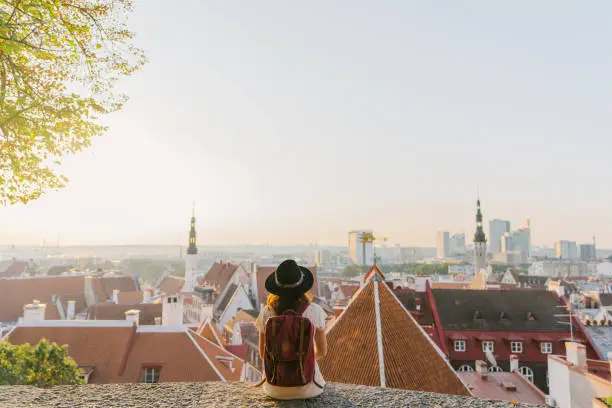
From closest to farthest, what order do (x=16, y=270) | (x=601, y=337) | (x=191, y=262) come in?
(x=601, y=337) < (x=191, y=262) < (x=16, y=270)

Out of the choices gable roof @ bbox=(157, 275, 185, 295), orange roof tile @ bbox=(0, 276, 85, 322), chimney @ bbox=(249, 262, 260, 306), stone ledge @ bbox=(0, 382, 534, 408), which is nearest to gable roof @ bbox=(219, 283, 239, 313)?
chimney @ bbox=(249, 262, 260, 306)

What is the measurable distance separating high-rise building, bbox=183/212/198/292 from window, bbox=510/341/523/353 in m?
46.0

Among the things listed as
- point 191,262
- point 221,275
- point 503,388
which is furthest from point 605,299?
point 191,262

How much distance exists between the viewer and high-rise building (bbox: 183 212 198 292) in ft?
202

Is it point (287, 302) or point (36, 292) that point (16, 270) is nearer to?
Result: point (36, 292)

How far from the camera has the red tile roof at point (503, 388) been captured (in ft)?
44.9

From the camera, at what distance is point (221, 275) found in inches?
2235

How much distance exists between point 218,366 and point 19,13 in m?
11.4

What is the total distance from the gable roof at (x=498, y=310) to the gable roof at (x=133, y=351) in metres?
16.0

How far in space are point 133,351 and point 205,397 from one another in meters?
11.9

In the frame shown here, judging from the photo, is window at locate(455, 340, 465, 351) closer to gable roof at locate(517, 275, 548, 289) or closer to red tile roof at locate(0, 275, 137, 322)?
red tile roof at locate(0, 275, 137, 322)

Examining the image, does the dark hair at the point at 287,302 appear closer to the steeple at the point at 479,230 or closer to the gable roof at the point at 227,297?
the gable roof at the point at 227,297

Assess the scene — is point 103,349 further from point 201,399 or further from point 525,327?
point 525,327

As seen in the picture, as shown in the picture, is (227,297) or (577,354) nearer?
(577,354)
